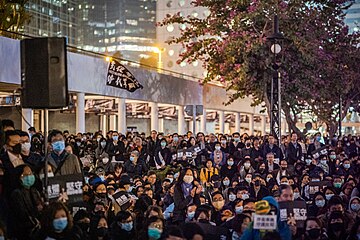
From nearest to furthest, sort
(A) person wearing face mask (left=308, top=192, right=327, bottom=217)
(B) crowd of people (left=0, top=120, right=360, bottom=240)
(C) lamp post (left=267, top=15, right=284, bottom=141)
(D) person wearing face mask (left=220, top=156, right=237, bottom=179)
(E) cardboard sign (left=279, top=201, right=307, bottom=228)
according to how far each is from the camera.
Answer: (B) crowd of people (left=0, top=120, right=360, bottom=240) < (E) cardboard sign (left=279, top=201, right=307, bottom=228) < (A) person wearing face mask (left=308, top=192, right=327, bottom=217) < (D) person wearing face mask (left=220, top=156, right=237, bottom=179) < (C) lamp post (left=267, top=15, right=284, bottom=141)

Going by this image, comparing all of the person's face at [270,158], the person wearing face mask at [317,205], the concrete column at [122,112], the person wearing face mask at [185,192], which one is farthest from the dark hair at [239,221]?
the concrete column at [122,112]

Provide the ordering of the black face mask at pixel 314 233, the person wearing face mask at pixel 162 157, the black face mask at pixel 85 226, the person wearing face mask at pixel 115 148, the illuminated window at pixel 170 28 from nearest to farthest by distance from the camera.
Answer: the black face mask at pixel 314 233
the black face mask at pixel 85 226
the person wearing face mask at pixel 162 157
the person wearing face mask at pixel 115 148
the illuminated window at pixel 170 28

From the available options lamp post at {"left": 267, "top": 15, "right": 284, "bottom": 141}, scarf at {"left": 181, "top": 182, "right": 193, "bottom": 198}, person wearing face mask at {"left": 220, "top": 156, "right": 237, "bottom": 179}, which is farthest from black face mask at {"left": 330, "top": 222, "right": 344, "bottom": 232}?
lamp post at {"left": 267, "top": 15, "right": 284, "bottom": 141}

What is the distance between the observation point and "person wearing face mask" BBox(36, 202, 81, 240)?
7379mm

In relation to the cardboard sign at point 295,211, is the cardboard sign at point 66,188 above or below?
above

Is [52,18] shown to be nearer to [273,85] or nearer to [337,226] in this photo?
[273,85]

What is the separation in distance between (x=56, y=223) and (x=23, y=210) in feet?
2.48

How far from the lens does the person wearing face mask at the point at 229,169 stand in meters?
15.2

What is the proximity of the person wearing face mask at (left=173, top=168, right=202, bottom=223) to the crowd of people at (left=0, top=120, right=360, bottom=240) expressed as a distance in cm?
2

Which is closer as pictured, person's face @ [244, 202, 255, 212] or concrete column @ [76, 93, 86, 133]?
person's face @ [244, 202, 255, 212]

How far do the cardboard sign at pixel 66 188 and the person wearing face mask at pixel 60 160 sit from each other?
462mm

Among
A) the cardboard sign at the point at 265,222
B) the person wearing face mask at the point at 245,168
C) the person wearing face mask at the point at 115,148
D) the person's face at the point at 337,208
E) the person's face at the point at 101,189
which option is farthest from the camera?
the person wearing face mask at the point at 115,148

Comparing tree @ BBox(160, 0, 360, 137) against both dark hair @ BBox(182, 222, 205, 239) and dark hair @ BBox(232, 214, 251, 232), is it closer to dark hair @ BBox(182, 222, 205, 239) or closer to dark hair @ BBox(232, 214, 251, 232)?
dark hair @ BBox(232, 214, 251, 232)

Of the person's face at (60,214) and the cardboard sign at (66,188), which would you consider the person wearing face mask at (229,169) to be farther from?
the person's face at (60,214)
